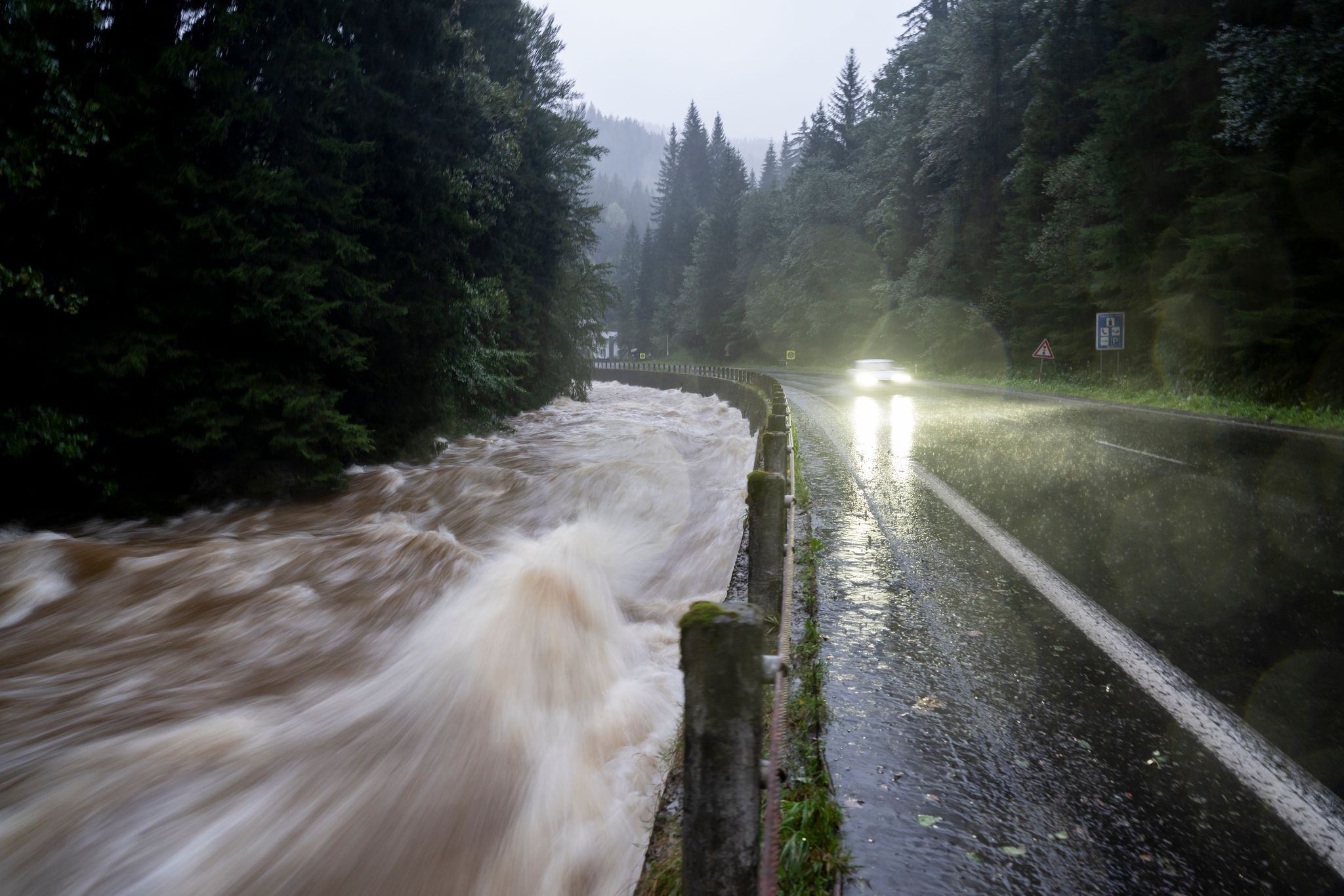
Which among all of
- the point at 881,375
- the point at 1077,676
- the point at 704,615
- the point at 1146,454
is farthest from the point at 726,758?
the point at 881,375

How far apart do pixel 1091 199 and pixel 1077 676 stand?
81.8ft

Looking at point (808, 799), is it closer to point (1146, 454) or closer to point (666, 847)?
point (666, 847)

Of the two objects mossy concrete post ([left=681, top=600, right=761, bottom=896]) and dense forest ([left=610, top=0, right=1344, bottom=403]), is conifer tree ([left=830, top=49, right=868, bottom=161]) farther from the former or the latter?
mossy concrete post ([left=681, top=600, right=761, bottom=896])

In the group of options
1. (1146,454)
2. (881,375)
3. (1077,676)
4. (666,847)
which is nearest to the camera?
(666,847)

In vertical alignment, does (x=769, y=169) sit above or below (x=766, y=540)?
above

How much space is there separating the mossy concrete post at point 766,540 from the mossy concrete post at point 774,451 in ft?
4.02

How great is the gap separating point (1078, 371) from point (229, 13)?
→ 93.0 ft

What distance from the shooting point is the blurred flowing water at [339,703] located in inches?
141

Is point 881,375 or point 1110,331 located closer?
point 1110,331

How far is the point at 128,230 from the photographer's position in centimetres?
977

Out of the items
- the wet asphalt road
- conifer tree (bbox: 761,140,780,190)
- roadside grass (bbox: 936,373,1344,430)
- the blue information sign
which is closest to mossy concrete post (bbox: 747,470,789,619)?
the wet asphalt road

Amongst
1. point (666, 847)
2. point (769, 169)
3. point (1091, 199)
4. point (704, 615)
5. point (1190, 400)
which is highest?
point (769, 169)

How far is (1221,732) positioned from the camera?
3.39 m

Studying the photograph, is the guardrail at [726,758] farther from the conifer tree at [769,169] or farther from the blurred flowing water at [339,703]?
→ the conifer tree at [769,169]
